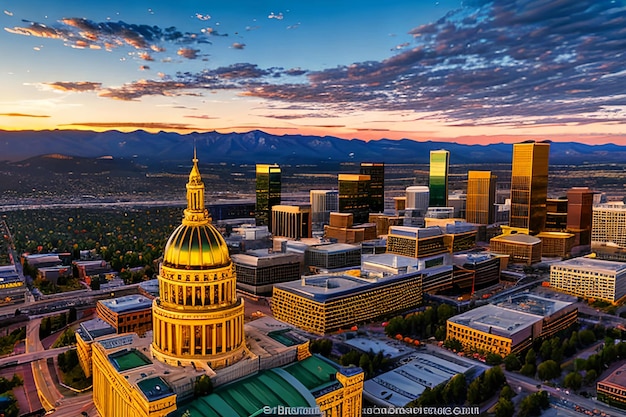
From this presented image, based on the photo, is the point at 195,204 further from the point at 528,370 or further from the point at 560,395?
the point at 528,370

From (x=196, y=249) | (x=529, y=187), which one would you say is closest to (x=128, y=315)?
(x=196, y=249)

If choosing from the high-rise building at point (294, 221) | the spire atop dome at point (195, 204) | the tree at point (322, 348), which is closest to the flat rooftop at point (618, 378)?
the tree at point (322, 348)

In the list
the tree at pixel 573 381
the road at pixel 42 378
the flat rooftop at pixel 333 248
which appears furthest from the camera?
the flat rooftop at pixel 333 248

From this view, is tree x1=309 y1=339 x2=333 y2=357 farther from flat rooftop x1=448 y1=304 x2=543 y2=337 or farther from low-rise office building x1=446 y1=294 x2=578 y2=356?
flat rooftop x1=448 y1=304 x2=543 y2=337

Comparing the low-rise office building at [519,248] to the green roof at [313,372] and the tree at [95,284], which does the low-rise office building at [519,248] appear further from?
the green roof at [313,372]

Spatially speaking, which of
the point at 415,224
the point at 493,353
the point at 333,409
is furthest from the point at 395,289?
the point at 415,224

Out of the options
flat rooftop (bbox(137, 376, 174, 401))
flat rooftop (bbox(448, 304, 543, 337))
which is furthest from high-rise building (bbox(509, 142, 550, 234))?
flat rooftop (bbox(137, 376, 174, 401))

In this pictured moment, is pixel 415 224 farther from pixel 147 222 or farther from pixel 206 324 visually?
pixel 206 324
